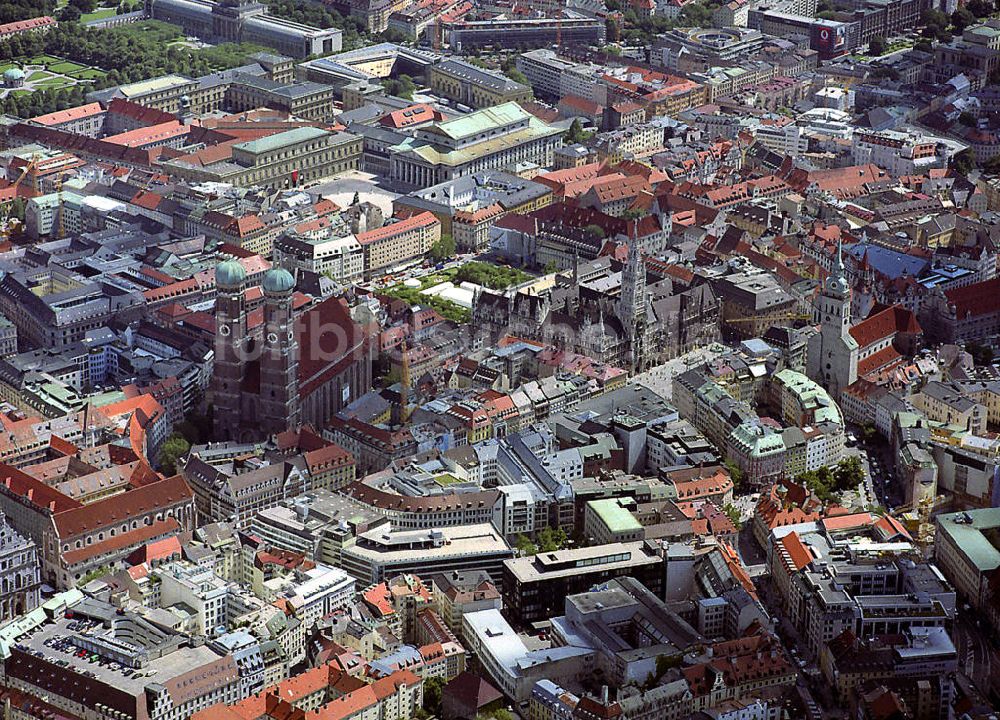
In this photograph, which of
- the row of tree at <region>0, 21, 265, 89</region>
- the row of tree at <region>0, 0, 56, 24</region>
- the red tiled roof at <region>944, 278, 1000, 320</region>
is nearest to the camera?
the red tiled roof at <region>944, 278, 1000, 320</region>

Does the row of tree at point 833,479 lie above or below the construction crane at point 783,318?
below

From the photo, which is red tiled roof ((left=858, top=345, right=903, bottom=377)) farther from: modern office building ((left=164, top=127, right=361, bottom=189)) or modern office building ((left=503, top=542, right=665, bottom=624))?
modern office building ((left=164, top=127, right=361, bottom=189))

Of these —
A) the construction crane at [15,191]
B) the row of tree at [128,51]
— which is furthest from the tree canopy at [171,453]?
the row of tree at [128,51]

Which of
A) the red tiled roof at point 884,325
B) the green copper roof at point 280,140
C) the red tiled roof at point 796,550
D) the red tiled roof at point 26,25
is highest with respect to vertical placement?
the red tiled roof at point 884,325

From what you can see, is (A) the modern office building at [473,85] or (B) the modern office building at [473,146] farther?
(A) the modern office building at [473,85]

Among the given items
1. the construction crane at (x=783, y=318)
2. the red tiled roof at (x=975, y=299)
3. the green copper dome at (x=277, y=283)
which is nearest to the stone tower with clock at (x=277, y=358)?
the green copper dome at (x=277, y=283)

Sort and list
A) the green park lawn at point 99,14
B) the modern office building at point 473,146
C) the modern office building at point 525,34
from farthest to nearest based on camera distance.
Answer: the green park lawn at point 99,14 < the modern office building at point 525,34 < the modern office building at point 473,146

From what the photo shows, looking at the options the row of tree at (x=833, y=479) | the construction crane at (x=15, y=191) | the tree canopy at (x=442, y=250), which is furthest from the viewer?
the construction crane at (x=15, y=191)

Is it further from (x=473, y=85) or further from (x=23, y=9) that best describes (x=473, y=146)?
(x=23, y=9)

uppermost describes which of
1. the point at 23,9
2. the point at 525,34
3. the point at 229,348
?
the point at 229,348

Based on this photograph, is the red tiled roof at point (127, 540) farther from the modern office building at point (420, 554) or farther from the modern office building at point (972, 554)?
the modern office building at point (972, 554)

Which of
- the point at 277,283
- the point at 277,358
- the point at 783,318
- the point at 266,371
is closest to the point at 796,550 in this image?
the point at 277,358

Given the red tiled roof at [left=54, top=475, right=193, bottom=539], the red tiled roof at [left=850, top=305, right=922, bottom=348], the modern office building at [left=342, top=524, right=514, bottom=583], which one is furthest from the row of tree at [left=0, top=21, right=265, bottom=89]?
the modern office building at [left=342, top=524, right=514, bottom=583]
